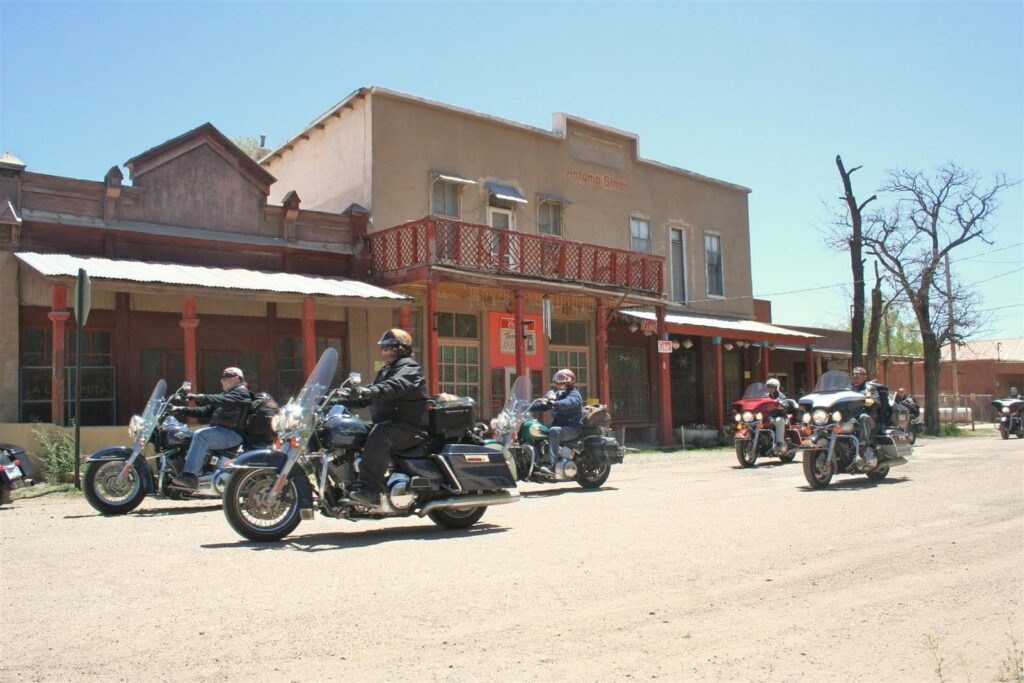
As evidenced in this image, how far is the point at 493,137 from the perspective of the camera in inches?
873

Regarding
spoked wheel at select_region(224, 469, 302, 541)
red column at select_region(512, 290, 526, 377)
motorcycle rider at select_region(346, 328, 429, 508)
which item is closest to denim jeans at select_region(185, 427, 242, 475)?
spoked wheel at select_region(224, 469, 302, 541)

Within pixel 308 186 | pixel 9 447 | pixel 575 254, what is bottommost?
pixel 9 447

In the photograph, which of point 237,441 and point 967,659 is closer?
point 967,659

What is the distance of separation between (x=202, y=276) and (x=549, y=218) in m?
10.4

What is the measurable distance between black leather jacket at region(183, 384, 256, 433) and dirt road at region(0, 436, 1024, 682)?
1.25 metres

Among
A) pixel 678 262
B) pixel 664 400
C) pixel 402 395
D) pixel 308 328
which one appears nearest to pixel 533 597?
pixel 402 395

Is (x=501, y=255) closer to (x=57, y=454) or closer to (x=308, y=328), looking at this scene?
(x=308, y=328)

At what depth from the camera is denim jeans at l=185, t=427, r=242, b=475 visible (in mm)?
10055

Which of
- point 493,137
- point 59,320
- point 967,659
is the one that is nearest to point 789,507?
point 967,659

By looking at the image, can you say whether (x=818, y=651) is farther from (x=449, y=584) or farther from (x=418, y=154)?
(x=418, y=154)

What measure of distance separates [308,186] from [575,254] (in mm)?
6542

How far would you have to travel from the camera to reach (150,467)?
33.7ft

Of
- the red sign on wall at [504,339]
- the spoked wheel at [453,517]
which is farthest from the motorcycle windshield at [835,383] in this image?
the red sign on wall at [504,339]

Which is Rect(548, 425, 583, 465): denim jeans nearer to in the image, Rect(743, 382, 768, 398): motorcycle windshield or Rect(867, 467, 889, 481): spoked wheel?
Rect(867, 467, 889, 481): spoked wheel
